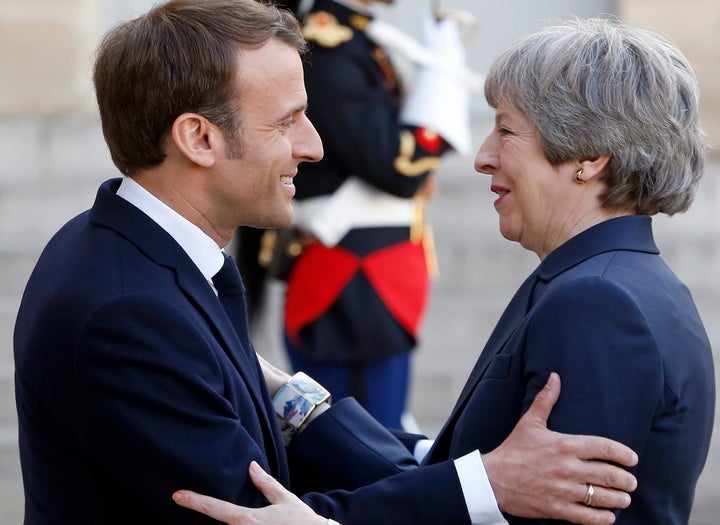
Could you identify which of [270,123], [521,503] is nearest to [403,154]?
[270,123]

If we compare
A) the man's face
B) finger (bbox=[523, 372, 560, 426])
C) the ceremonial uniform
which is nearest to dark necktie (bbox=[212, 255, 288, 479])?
the man's face

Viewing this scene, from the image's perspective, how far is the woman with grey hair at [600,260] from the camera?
2082mm

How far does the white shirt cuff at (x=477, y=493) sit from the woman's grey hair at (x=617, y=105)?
0.51m

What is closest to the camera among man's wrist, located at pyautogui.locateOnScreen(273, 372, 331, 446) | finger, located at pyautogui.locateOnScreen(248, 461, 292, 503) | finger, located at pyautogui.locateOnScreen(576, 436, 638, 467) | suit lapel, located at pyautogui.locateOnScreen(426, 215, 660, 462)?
finger, located at pyautogui.locateOnScreen(576, 436, 638, 467)

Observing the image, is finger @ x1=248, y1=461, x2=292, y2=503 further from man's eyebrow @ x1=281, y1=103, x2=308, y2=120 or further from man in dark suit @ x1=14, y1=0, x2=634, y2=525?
man's eyebrow @ x1=281, y1=103, x2=308, y2=120

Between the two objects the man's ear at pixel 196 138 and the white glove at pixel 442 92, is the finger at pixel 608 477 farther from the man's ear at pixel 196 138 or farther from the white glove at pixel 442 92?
the white glove at pixel 442 92

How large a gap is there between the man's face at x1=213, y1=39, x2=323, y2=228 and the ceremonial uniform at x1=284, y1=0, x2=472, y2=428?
1.80m

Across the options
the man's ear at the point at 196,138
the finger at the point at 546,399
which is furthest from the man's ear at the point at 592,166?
the man's ear at the point at 196,138

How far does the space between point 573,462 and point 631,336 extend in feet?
0.71

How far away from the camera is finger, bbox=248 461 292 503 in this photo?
216 cm

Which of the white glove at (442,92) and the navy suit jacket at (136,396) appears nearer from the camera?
the navy suit jacket at (136,396)

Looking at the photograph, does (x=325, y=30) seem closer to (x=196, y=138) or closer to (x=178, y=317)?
(x=196, y=138)

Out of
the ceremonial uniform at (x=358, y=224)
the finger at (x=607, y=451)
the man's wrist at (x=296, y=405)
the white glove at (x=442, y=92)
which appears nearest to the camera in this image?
the finger at (x=607, y=451)

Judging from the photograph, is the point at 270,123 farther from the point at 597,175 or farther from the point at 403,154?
the point at 403,154
